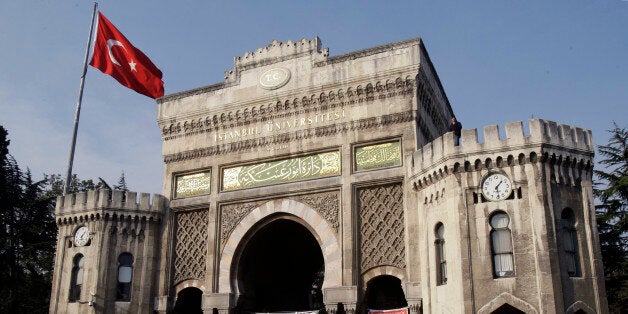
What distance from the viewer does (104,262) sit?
21.4 metres

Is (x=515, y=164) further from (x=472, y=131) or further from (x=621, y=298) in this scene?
(x=621, y=298)

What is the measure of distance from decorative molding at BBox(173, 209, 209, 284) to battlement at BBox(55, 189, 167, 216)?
39.6 inches

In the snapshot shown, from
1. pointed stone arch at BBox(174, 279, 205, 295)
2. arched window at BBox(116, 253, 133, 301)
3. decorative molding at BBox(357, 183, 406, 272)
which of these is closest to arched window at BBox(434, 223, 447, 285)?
→ decorative molding at BBox(357, 183, 406, 272)

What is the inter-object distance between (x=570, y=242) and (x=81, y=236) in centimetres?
1650

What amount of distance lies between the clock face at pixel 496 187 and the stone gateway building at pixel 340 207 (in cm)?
4

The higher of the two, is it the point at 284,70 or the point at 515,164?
the point at 284,70

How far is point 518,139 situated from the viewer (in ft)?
53.7

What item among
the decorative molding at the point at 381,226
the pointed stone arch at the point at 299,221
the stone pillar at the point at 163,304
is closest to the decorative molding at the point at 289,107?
the decorative molding at the point at 381,226

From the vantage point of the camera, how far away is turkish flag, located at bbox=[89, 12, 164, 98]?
971 inches

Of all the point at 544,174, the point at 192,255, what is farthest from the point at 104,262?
the point at 544,174

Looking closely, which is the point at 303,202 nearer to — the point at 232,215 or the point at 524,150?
the point at 232,215

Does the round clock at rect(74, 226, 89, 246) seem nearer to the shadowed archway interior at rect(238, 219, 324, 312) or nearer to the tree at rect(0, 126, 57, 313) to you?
the shadowed archway interior at rect(238, 219, 324, 312)

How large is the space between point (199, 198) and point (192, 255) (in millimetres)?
2088

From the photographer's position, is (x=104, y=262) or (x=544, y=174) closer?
(x=544, y=174)
